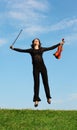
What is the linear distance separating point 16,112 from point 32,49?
3.30 metres

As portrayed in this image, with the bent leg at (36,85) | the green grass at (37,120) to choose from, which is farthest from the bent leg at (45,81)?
the green grass at (37,120)

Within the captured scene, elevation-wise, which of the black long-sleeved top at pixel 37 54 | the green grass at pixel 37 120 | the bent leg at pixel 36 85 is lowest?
the green grass at pixel 37 120

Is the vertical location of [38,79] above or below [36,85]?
above

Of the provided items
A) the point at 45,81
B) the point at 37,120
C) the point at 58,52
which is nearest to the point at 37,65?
the point at 45,81

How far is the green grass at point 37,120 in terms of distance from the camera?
16953mm


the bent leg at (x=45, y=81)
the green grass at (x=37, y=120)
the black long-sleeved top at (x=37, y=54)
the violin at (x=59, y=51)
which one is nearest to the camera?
the green grass at (x=37, y=120)

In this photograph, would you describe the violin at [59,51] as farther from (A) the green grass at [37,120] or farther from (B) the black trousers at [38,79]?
(A) the green grass at [37,120]

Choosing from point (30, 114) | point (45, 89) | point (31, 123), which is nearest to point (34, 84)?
point (45, 89)

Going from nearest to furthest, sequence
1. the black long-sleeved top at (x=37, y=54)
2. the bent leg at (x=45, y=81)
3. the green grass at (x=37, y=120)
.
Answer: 1. the green grass at (x=37, y=120)
2. the black long-sleeved top at (x=37, y=54)
3. the bent leg at (x=45, y=81)

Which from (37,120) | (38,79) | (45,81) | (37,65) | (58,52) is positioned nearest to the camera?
(37,120)

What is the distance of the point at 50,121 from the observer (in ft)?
59.0

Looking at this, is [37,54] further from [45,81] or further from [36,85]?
[36,85]

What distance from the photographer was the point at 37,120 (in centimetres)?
1803

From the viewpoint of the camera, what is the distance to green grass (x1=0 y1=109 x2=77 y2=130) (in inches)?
667
